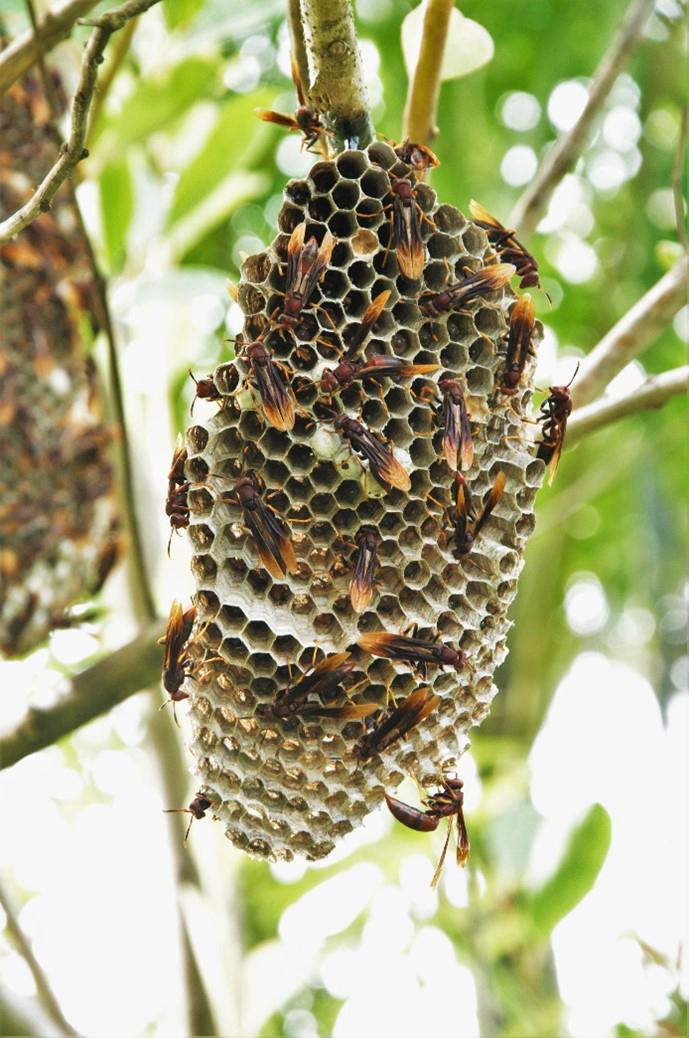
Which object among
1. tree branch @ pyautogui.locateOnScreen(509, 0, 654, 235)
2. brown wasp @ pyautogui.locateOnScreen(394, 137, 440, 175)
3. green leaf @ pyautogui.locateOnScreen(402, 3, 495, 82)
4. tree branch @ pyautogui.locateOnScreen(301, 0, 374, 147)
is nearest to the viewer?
tree branch @ pyautogui.locateOnScreen(301, 0, 374, 147)

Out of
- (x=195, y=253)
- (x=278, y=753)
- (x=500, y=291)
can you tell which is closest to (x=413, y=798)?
(x=278, y=753)

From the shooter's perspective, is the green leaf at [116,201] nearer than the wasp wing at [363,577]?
No

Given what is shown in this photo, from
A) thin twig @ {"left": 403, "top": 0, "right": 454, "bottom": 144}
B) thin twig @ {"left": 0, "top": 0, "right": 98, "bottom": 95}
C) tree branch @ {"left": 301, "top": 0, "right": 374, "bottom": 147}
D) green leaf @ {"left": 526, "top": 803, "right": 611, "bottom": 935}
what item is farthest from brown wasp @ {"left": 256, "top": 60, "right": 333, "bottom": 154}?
green leaf @ {"left": 526, "top": 803, "right": 611, "bottom": 935}

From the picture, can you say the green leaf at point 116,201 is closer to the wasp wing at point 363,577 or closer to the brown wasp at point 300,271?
the brown wasp at point 300,271

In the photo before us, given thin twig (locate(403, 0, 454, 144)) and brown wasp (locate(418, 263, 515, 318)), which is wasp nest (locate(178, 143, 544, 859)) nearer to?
brown wasp (locate(418, 263, 515, 318))

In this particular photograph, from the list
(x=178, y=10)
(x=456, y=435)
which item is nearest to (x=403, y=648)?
(x=456, y=435)

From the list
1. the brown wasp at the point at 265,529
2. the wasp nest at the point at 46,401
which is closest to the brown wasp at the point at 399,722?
the brown wasp at the point at 265,529
